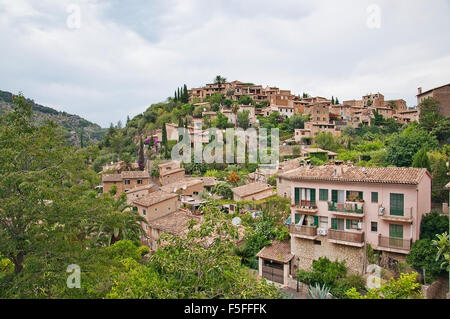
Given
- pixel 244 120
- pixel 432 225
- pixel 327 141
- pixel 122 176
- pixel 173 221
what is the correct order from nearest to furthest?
pixel 432 225 → pixel 173 221 → pixel 122 176 → pixel 327 141 → pixel 244 120

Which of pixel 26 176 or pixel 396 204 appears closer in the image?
pixel 26 176

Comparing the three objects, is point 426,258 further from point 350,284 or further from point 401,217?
point 350,284

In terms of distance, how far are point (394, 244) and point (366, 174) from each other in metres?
4.25

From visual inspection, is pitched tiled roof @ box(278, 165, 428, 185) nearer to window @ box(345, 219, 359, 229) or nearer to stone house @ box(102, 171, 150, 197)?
window @ box(345, 219, 359, 229)

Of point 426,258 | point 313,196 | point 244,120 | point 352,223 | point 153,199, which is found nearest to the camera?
point 426,258

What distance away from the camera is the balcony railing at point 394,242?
17078mm

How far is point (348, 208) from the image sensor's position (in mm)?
18609

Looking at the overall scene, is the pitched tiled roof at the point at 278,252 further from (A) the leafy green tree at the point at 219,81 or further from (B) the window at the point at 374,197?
(A) the leafy green tree at the point at 219,81

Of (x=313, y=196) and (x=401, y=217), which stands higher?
(x=313, y=196)

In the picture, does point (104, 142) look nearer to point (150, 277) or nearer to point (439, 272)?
point (150, 277)

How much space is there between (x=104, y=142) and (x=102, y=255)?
66.7 m

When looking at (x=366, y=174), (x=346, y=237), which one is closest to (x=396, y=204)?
(x=366, y=174)

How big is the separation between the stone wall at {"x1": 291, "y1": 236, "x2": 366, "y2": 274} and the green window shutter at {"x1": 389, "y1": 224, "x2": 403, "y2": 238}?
1.77 meters
